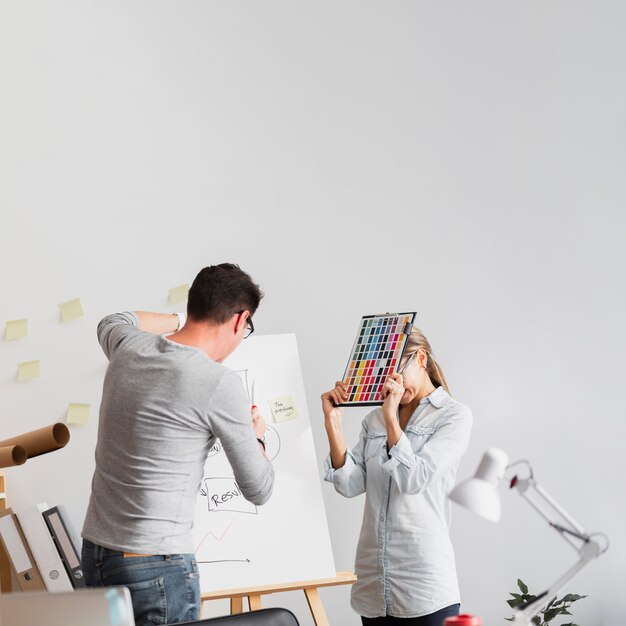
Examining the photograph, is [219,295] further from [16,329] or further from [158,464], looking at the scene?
[16,329]

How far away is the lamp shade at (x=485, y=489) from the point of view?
3.90 ft

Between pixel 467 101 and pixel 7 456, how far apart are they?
98.2 inches

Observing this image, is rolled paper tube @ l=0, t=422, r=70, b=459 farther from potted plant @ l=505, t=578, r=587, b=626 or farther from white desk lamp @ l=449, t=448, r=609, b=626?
potted plant @ l=505, t=578, r=587, b=626

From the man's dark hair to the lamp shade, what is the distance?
2.59 feet

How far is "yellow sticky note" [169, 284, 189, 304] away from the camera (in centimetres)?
287

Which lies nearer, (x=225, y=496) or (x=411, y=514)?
(x=411, y=514)

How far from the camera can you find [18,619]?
0.90 metres

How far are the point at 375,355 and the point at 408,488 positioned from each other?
0.41m

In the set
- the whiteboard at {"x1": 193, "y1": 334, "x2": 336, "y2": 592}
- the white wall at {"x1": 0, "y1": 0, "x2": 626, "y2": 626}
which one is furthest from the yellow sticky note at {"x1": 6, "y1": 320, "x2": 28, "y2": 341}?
the whiteboard at {"x1": 193, "y1": 334, "x2": 336, "y2": 592}

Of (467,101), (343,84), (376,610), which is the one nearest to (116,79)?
(343,84)

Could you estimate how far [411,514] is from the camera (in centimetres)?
217

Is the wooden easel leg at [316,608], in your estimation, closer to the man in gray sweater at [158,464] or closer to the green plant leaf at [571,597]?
the man in gray sweater at [158,464]

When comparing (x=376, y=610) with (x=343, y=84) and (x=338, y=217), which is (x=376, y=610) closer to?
(x=338, y=217)

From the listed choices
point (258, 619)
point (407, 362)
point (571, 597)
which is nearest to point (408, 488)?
point (407, 362)
